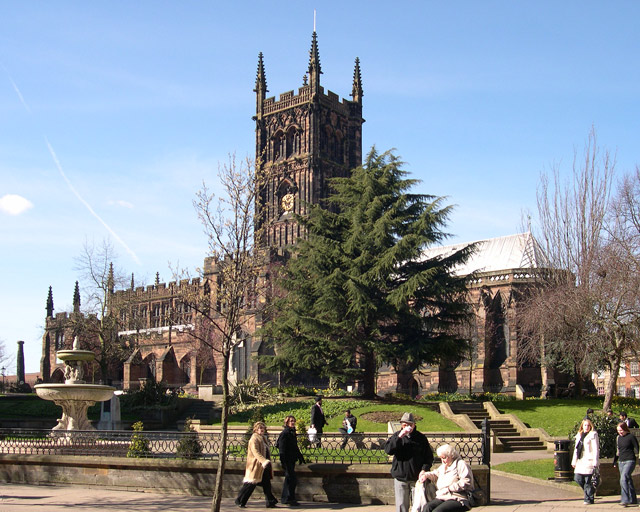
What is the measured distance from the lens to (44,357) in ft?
258

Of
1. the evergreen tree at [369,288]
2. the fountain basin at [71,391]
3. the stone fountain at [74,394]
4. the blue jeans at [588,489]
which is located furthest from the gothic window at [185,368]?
the blue jeans at [588,489]

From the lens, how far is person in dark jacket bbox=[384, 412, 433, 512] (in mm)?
10961

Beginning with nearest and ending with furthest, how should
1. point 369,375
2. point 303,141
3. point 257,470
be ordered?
point 257,470 < point 369,375 < point 303,141

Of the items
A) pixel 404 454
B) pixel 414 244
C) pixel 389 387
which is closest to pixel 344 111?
pixel 389 387

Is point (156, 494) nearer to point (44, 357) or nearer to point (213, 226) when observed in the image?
point (213, 226)

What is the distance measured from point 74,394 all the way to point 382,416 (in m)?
11.5

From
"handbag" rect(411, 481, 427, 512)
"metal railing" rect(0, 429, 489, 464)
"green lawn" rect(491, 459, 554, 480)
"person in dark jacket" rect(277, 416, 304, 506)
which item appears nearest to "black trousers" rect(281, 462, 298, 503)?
"person in dark jacket" rect(277, 416, 304, 506)

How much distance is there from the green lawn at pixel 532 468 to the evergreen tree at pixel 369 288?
413 inches

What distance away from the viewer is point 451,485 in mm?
9812

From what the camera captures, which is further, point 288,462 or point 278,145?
point 278,145

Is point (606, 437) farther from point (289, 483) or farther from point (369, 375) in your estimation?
point (369, 375)

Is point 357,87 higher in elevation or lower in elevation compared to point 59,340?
higher

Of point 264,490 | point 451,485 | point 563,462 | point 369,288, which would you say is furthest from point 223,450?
point 369,288

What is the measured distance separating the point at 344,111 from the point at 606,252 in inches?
1832
